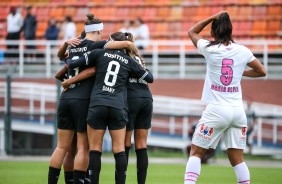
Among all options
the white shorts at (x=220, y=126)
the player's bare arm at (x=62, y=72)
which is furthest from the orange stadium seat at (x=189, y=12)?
the white shorts at (x=220, y=126)

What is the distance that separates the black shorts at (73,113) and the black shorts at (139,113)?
824 mm

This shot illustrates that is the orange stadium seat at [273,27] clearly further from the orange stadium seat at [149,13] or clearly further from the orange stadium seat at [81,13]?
the orange stadium seat at [81,13]

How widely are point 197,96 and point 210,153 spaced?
5718 millimetres

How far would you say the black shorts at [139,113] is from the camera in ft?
40.4

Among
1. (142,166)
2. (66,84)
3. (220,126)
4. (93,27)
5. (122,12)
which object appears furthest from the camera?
(122,12)

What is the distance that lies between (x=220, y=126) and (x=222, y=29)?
1162mm

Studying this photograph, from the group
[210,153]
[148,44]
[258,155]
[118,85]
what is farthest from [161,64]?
[118,85]

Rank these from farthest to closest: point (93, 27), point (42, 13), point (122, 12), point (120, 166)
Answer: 1. point (42, 13)
2. point (122, 12)
3. point (93, 27)
4. point (120, 166)

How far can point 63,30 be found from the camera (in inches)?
1123

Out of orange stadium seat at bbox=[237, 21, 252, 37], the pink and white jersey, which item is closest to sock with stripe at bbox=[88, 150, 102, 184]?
the pink and white jersey

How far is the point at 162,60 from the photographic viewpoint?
1062 inches

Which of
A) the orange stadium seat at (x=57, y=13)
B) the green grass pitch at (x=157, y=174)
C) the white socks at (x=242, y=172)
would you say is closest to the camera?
the white socks at (x=242, y=172)

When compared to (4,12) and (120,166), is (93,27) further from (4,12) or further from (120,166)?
(4,12)

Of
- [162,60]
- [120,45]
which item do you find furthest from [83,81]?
[162,60]
